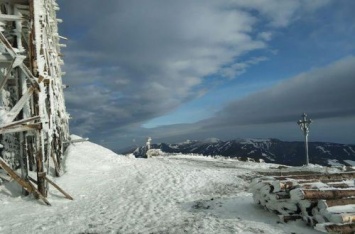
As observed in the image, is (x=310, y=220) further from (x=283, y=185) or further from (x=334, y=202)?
(x=283, y=185)

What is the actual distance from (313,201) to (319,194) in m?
0.32

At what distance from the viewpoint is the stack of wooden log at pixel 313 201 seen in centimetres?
972

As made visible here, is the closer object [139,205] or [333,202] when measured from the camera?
[333,202]

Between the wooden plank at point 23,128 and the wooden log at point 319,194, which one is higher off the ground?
the wooden plank at point 23,128

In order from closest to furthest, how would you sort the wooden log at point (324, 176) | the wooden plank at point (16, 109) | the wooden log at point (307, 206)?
the wooden log at point (307, 206), the wooden log at point (324, 176), the wooden plank at point (16, 109)

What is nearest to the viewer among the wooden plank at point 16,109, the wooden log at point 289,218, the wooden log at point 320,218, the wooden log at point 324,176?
the wooden log at point 320,218

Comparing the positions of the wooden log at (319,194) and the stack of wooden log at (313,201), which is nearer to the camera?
the stack of wooden log at (313,201)

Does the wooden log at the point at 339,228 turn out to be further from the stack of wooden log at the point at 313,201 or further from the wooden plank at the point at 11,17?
the wooden plank at the point at 11,17

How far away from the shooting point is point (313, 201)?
10594mm

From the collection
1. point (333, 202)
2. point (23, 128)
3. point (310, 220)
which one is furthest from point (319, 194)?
point (23, 128)

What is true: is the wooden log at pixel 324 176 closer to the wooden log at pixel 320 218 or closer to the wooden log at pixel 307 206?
→ the wooden log at pixel 307 206

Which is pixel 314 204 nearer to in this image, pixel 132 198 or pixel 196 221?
pixel 196 221

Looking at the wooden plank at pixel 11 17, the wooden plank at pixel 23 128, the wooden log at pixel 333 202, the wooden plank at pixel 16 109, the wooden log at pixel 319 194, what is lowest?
the wooden log at pixel 333 202

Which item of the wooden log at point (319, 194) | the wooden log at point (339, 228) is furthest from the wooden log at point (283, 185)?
the wooden log at point (339, 228)
